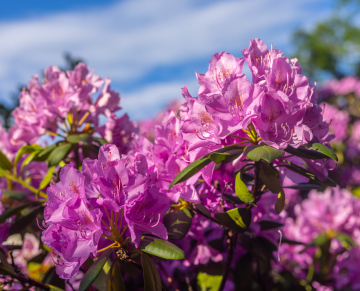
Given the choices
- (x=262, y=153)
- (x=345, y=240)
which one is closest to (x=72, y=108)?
(x=262, y=153)

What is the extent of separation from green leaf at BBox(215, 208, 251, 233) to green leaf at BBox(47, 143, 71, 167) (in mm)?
626

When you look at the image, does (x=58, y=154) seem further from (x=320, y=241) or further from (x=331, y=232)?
(x=331, y=232)

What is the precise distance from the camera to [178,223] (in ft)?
3.82

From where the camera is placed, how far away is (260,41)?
1152 mm

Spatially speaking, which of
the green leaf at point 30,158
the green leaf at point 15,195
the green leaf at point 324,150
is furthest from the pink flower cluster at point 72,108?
the green leaf at point 324,150

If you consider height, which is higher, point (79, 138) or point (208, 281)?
point (79, 138)

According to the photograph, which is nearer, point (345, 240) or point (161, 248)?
point (161, 248)

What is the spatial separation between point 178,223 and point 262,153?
327 mm

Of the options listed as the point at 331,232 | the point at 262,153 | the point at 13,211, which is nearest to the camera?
the point at 262,153

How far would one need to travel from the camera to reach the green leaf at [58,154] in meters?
1.47

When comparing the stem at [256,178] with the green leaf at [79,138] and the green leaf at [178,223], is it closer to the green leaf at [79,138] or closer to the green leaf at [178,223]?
the green leaf at [178,223]

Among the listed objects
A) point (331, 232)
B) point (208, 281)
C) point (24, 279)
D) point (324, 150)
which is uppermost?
point (324, 150)

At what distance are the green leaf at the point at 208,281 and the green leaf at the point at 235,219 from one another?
536 millimetres

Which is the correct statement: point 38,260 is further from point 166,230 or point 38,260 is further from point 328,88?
point 328,88
